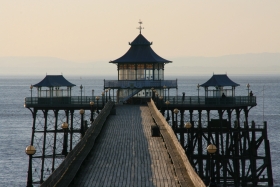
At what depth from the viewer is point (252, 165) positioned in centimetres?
5916

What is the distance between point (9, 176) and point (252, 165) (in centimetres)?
2243

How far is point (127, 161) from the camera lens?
3406cm

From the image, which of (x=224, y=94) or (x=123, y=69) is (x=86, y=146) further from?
(x=123, y=69)

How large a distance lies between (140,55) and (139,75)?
243 cm

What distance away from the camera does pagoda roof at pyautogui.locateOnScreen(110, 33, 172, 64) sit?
81.2 m

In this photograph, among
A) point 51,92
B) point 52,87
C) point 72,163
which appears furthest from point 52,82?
point 72,163

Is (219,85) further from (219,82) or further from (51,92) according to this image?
(51,92)

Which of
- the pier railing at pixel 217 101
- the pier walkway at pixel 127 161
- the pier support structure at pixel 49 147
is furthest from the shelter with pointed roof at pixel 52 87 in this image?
the pier walkway at pixel 127 161

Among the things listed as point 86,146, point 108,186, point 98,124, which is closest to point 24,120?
point 98,124

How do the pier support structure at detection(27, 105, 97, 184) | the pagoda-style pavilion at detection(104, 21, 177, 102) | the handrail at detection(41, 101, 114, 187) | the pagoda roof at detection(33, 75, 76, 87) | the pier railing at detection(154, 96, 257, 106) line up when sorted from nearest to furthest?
the handrail at detection(41, 101, 114, 187) < the pier support structure at detection(27, 105, 97, 184) < the pier railing at detection(154, 96, 257, 106) < the pagoda roof at detection(33, 75, 76, 87) < the pagoda-style pavilion at detection(104, 21, 177, 102)

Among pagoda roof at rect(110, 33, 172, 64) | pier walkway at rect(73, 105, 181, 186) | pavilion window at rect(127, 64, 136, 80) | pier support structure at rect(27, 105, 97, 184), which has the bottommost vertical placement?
pier support structure at rect(27, 105, 97, 184)

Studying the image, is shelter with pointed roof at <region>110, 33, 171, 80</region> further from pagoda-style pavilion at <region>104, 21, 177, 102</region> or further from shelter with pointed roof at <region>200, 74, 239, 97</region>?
shelter with pointed roof at <region>200, 74, 239, 97</region>

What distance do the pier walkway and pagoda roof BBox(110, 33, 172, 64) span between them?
32049 millimetres

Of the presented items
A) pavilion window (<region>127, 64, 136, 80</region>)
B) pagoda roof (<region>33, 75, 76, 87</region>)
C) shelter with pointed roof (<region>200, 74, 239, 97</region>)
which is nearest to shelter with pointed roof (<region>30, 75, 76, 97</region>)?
pagoda roof (<region>33, 75, 76, 87</region>)
